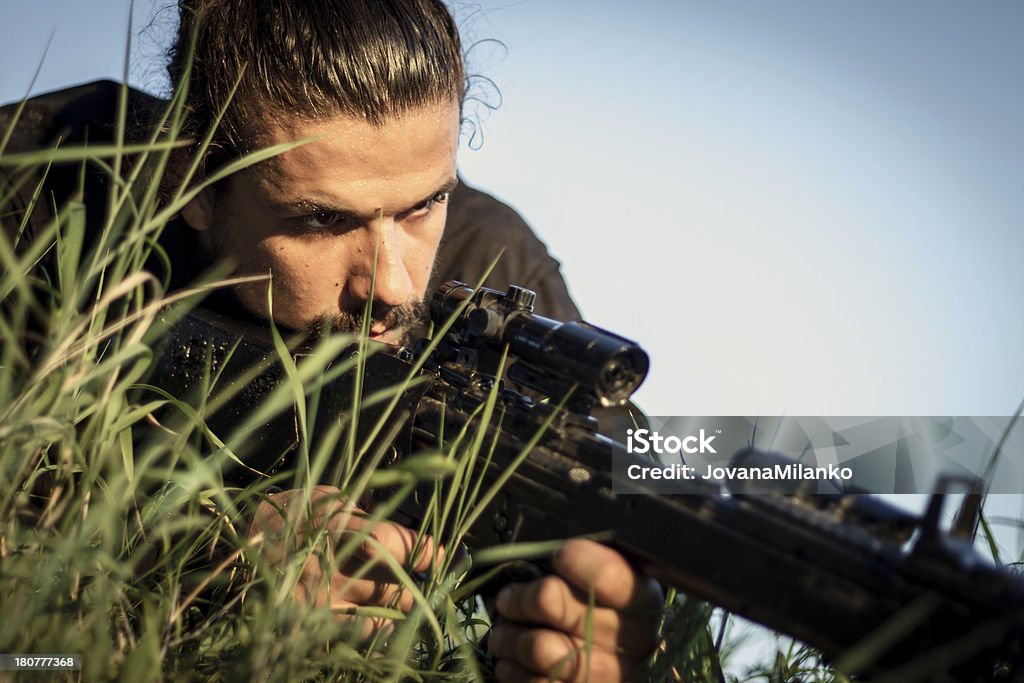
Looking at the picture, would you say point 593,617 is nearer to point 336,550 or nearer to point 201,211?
point 336,550

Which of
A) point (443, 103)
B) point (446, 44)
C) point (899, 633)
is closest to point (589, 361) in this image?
point (899, 633)

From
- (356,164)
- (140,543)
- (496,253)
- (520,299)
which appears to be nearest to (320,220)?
(356,164)

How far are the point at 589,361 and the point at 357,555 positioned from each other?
0.82 metres

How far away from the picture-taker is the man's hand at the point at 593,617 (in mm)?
2051

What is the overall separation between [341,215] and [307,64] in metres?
0.63

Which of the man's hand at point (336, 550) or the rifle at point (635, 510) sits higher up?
the rifle at point (635, 510)

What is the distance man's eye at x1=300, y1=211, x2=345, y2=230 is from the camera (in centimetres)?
335

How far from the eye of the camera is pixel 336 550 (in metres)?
2.41

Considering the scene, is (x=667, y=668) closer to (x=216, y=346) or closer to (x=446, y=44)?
(x=216, y=346)

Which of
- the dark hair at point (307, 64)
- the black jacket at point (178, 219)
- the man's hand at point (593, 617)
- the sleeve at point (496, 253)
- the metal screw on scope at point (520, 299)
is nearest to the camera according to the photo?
Result: the man's hand at point (593, 617)

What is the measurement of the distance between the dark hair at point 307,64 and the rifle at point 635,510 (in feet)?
3.16

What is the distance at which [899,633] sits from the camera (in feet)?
→ 5.42

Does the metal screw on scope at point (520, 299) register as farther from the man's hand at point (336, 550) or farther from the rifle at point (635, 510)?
the man's hand at point (336, 550)

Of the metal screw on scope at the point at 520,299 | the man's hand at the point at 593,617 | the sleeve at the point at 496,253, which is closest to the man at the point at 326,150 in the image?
the metal screw on scope at the point at 520,299
